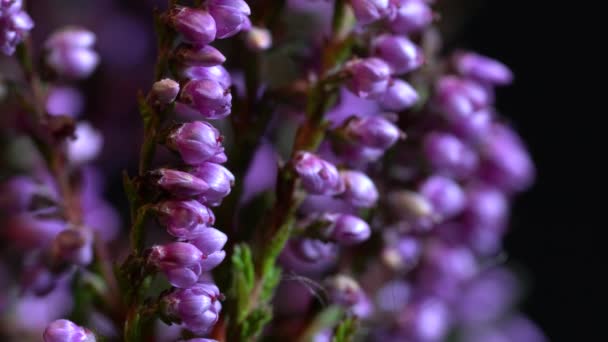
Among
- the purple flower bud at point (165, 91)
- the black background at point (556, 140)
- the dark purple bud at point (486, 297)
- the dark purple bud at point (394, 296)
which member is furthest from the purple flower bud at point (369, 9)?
the black background at point (556, 140)

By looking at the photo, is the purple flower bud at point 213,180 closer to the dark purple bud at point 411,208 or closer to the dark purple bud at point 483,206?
the dark purple bud at point 411,208

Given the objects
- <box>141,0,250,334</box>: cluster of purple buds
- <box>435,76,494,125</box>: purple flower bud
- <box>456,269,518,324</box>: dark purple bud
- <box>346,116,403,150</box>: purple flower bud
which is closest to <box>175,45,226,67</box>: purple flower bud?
<box>141,0,250,334</box>: cluster of purple buds

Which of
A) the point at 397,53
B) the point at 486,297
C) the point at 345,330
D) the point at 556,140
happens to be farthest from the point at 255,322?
the point at 556,140

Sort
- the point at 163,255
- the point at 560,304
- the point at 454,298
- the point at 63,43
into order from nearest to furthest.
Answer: the point at 163,255
the point at 63,43
the point at 454,298
the point at 560,304

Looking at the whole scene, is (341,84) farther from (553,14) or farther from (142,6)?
(553,14)

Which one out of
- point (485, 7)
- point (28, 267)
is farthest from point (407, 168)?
point (485, 7)

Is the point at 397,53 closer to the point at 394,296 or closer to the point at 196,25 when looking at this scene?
the point at 196,25

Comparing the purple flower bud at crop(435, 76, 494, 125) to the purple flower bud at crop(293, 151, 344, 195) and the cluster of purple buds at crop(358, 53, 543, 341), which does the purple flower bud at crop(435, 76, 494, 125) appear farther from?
the purple flower bud at crop(293, 151, 344, 195)
